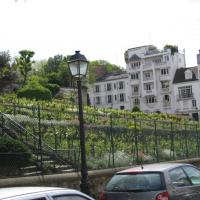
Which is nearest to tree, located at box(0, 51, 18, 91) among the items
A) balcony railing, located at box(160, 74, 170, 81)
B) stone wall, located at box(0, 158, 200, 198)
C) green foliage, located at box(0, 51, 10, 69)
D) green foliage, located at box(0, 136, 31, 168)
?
green foliage, located at box(0, 51, 10, 69)

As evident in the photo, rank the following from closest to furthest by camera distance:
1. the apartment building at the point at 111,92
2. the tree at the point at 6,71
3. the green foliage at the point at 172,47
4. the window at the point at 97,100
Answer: the tree at the point at 6,71 → the green foliage at the point at 172,47 → the apartment building at the point at 111,92 → the window at the point at 97,100

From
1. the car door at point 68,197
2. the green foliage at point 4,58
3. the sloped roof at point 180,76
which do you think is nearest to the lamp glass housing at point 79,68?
the car door at point 68,197

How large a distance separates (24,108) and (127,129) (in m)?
4.59

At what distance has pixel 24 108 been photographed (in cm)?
2214

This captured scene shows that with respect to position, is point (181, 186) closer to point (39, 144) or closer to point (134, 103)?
point (39, 144)

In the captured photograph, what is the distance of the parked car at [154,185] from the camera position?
10.1m

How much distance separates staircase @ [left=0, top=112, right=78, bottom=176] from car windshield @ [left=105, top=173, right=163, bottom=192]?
14.7 ft

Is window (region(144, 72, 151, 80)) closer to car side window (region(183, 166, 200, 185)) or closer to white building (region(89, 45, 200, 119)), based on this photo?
white building (region(89, 45, 200, 119))

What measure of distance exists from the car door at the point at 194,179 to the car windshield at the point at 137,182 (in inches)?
43.1

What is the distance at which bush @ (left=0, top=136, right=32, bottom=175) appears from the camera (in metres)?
14.0

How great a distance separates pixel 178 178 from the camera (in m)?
10.9

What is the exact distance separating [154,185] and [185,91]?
82.6 meters

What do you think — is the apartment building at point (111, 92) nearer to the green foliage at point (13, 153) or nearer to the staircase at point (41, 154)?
the staircase at point (41, 154)

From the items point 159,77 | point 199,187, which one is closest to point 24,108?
point 199,187
